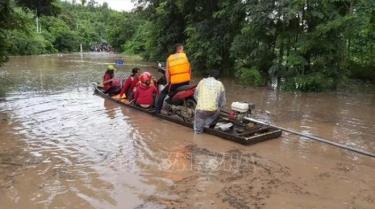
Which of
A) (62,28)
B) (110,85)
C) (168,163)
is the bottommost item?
(168,163)

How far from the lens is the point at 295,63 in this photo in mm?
15586

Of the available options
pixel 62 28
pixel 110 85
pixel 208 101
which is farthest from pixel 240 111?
pixel 62 28

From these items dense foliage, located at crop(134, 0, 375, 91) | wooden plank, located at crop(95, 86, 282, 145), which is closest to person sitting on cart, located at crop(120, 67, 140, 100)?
wooden plank, located at crop(95, 86, 282, 145)

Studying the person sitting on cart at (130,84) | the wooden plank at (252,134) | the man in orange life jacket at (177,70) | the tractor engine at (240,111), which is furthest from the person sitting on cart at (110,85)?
the tractor engine at (240,111)

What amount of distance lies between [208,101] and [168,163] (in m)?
2.18

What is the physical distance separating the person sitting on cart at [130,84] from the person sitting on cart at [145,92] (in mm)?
864

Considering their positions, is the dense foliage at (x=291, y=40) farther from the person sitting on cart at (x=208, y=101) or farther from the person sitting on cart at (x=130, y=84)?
the person sitting on cart at (x=208, y=101)

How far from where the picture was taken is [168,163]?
7484 mm

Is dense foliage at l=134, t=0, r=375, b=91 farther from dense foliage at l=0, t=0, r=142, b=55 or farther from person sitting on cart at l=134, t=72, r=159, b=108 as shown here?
dense foliage at l=0, t=0, r=142, b=55

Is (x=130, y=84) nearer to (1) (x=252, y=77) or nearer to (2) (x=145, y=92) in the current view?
(2) (x=145, y=92)

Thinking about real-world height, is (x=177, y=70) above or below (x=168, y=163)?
above

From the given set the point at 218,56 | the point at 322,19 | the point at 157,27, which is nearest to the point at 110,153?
the point at 322,19

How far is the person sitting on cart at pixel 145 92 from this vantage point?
38.0 feet

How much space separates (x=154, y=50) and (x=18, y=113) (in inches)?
733
